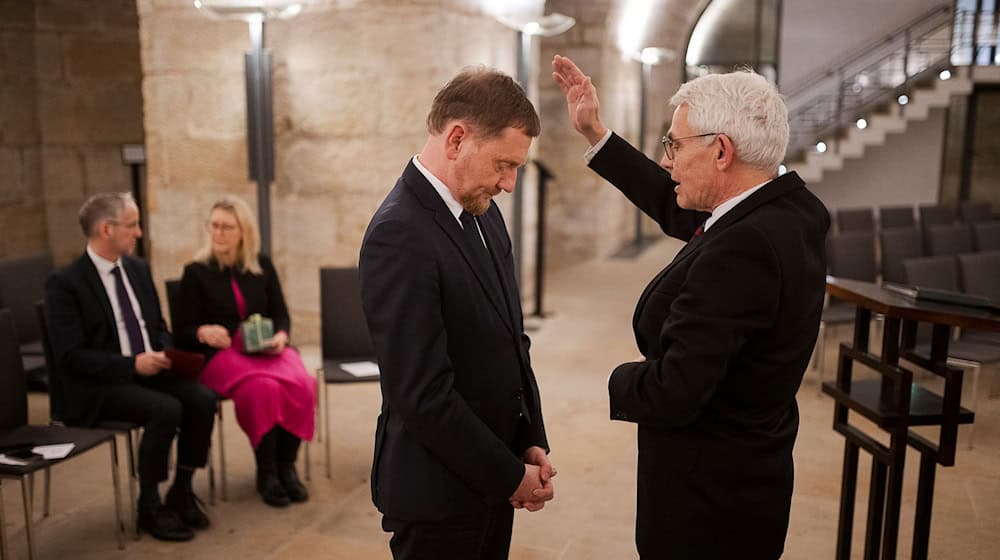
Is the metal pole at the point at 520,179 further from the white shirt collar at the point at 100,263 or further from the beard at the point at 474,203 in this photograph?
the beard at the point at 474,203

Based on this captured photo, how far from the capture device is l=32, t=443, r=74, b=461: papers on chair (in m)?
3.10

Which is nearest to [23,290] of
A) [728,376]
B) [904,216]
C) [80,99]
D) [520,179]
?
[520,179]

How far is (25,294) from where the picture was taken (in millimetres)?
4836

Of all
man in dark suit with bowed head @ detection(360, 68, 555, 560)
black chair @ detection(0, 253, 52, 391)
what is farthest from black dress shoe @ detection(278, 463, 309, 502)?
man in dark suit with bowed head @ detection(360, 68, 555, 560)

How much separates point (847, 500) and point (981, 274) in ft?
8.89

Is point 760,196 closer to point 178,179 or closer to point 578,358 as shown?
point 578,358

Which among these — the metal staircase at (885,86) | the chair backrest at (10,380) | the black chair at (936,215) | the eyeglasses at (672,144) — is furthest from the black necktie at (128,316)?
the metal staircase at (885,86)

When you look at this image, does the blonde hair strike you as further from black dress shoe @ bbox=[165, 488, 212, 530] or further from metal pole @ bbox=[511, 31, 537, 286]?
metal pole @ bbox=[511, 31, 537, 286]

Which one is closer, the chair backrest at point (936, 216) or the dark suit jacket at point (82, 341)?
the dark suit jacket at point (82, 341)

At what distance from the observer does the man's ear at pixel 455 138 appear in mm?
1785

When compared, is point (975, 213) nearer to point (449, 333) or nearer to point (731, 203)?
point (731, 203)

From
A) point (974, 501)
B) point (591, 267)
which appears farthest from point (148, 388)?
point (591, 267)

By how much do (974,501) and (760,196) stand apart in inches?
109

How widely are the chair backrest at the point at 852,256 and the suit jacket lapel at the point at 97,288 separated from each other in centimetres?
427
